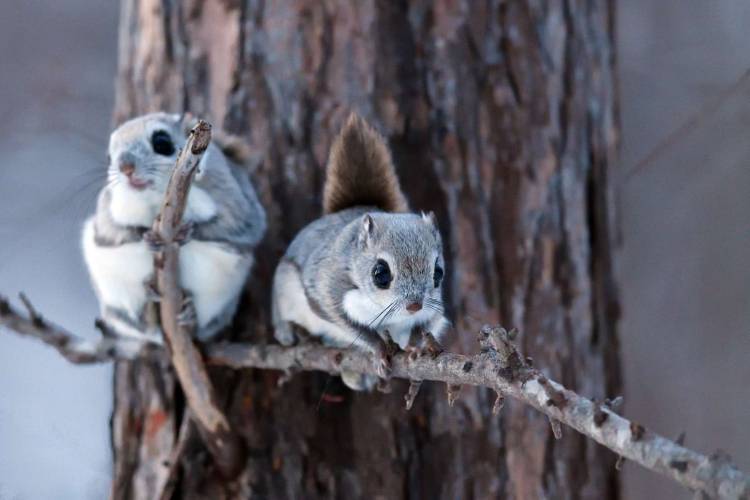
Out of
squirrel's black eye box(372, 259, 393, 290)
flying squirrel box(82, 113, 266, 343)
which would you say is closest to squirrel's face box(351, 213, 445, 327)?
squirrel's black eye box(372, 259, 393, 290)

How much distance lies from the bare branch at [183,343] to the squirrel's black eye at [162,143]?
0.67 feet

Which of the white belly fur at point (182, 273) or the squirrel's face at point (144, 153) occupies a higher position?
the squirrel's face at point (144, 153)

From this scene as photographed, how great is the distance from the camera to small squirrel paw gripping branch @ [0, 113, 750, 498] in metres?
1.58

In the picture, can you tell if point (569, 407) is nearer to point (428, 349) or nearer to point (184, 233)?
point (428, 349)

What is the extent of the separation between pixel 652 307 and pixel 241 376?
2161 mm

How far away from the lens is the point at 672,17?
3736mm

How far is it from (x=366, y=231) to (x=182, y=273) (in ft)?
1.33

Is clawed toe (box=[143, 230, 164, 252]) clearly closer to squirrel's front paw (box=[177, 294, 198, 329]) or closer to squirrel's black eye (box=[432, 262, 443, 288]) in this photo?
squirrel's front paw (box=[177, 294, 198, 329])

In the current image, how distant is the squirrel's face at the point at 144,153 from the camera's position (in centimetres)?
168

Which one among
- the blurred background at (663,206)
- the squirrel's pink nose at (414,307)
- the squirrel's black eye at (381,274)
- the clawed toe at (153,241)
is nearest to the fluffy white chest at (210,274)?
the clawed toe at (153,241)

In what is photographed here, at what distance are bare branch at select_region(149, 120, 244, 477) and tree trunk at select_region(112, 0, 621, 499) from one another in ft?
Answer: 0.21

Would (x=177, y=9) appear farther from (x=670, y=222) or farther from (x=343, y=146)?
(x=670, y=222)

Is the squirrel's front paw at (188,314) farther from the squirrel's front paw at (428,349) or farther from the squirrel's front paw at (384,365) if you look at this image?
the squirrel's front paw at (428,349)

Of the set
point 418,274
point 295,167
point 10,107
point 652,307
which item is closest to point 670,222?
point 652,307
